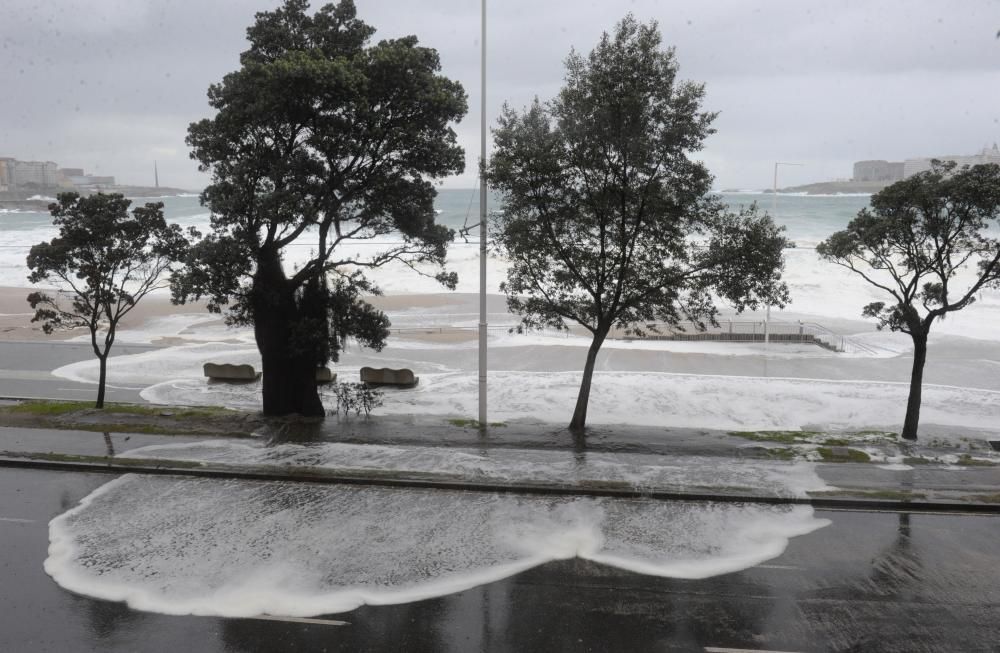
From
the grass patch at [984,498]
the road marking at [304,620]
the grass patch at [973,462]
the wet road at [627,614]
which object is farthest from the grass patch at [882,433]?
the road marking at [304,620]

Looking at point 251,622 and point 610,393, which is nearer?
point 251,622

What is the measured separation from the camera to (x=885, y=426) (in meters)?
19.3

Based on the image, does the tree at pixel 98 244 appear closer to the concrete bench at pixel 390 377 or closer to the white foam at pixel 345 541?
the white foam at pixel 345 541

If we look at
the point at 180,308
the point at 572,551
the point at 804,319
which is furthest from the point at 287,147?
the point at 804,319

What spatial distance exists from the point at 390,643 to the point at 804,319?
40.1 m

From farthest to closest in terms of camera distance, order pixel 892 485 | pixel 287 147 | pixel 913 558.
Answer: pixel 287 147, pixel 892 485, pixel 913 558

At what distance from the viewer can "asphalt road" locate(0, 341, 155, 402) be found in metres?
22.2

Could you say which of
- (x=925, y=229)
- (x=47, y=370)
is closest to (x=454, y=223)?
(x=47, y=370)

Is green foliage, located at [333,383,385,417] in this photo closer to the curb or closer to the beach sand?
the curb

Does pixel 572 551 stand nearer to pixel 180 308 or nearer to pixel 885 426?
pixel 885 426

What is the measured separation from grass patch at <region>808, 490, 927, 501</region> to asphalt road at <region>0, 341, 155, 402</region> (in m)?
18.9

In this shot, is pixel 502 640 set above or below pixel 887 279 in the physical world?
below

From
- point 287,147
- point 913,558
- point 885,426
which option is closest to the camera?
point 913,558

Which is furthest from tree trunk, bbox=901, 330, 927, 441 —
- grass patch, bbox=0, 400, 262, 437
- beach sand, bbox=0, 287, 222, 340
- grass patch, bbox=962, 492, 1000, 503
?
beach sand, bbox=0, 287, 222, 340
